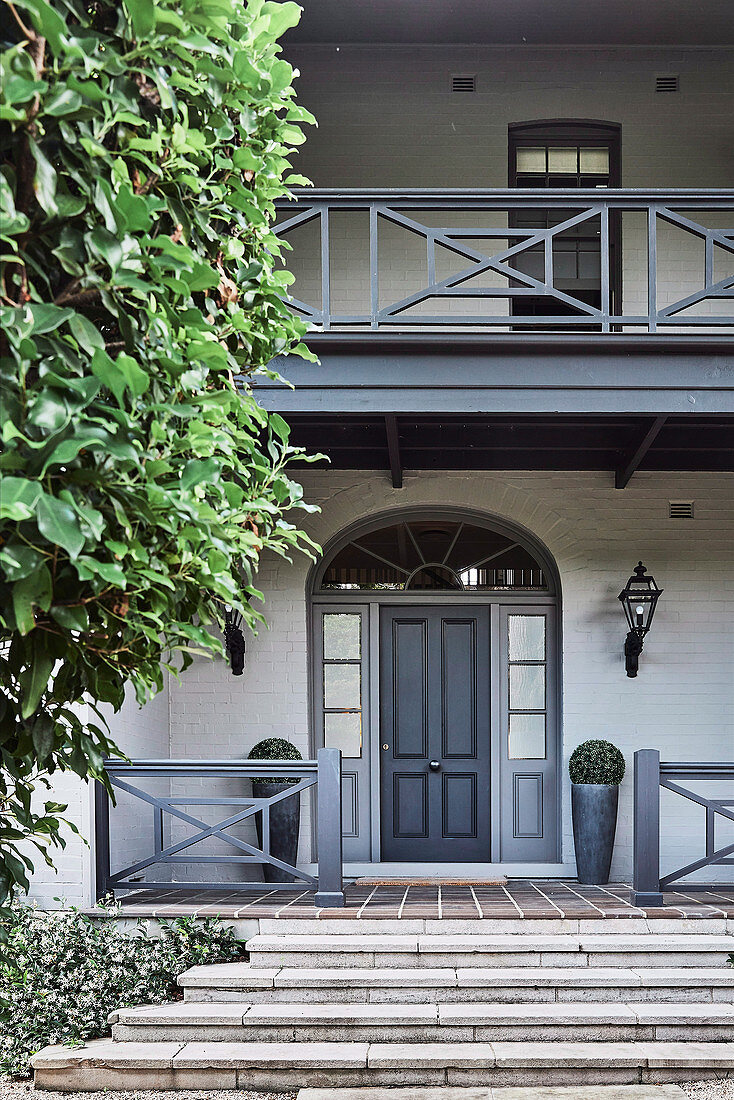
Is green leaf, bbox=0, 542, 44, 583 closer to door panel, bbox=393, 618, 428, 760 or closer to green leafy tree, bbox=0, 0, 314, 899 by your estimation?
green leafy tree, bbox=0, 0, 314, 899

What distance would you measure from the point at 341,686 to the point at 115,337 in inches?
266

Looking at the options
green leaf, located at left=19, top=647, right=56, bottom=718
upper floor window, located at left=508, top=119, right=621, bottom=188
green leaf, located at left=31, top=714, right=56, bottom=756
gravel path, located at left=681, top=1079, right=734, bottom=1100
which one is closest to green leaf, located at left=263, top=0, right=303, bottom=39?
green leaf, located at left=19, top=647, right=56, bottom=718

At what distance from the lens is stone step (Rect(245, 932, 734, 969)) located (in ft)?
18.6

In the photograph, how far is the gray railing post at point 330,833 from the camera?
612cm

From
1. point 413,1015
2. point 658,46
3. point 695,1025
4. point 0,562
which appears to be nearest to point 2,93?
point 0,562

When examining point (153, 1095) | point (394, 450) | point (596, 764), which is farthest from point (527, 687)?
point (153, 1095)

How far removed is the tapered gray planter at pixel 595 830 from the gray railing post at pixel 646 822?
1.39m

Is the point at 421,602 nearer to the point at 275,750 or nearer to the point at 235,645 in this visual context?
the point at 235,645

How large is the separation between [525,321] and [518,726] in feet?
11.8

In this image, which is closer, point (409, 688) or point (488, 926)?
point (488, 926)

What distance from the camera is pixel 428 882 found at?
7.51m

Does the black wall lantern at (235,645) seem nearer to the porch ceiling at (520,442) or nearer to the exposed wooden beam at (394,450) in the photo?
the porch ceiling at (520,442)

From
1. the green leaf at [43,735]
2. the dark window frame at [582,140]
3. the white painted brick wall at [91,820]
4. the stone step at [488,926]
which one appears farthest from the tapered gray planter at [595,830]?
the green leaf at [43,735]

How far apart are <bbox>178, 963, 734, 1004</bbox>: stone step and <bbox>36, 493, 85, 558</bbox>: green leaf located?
474 centimetres
